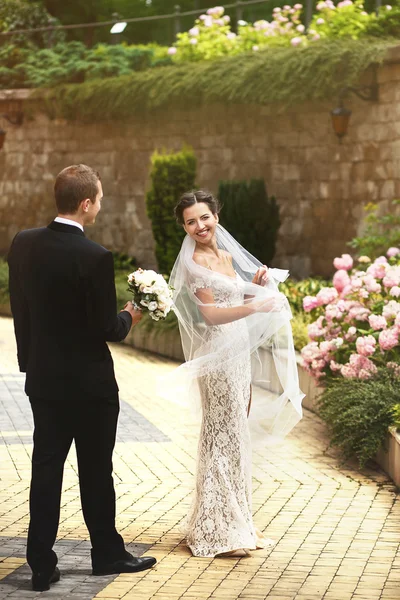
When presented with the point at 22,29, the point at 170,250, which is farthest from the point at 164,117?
the point at 22,29

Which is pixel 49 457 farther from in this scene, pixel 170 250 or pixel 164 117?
pixel 164 117

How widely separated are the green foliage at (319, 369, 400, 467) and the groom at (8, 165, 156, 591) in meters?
2.90

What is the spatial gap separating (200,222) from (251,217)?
9984 mm

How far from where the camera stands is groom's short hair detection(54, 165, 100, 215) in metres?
4.50

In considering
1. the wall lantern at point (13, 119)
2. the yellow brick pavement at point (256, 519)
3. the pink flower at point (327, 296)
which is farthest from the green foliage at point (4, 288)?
the pink flower at point (327, 296)

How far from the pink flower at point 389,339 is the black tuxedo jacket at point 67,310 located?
12.3 feet

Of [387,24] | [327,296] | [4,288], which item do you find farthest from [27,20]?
[327,296]

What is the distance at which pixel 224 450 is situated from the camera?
17.5 ft

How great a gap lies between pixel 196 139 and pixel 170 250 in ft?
11.5

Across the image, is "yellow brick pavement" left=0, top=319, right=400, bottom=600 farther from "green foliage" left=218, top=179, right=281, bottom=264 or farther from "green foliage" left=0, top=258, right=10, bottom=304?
"green foliage" left=0, top=258, right=10, bottom=304

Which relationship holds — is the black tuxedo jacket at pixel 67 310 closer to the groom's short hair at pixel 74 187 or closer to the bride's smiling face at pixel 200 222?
the groom's short hair at pixel 74 187

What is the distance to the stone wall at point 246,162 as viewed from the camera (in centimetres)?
1438

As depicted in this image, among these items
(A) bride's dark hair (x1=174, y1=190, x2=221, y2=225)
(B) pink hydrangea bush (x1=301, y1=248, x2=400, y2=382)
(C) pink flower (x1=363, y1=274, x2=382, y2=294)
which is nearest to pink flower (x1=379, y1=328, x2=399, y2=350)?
(B) pink hydrangea bush (x1=301, y1=248, x2=400, y2=382)

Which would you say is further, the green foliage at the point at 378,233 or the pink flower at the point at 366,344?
the green foliage at the point at 378,233
